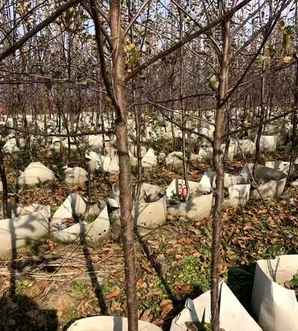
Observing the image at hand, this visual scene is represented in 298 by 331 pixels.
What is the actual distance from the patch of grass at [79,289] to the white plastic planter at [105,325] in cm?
79

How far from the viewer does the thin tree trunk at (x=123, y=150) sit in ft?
3.68

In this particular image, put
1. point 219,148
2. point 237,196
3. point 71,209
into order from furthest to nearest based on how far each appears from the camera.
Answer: point 237,196
point 71,209
point 219,148

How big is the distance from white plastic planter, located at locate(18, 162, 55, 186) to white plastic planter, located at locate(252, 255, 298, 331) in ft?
12.3

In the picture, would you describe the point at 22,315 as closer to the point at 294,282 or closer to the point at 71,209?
the point at 71,209

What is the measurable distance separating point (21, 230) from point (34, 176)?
2.00 metres

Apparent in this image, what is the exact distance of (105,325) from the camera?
7.23 ft

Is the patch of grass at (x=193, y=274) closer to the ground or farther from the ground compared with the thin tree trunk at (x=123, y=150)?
closer to the ground

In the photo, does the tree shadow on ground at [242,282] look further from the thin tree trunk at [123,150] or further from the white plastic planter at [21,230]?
the white plastic planter at [21,230]

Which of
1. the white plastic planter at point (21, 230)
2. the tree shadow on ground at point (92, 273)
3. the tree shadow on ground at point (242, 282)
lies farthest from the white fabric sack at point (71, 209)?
the tree shadow on ground at point (242, 282)

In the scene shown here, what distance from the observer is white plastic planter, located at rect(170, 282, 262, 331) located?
233 centimetres

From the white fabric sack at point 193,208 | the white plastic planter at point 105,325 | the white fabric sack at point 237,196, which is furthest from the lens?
the white fabric sack at point 237,196

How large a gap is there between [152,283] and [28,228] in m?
1.38

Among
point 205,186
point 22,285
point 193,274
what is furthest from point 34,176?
point 193,274

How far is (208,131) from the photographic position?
8.50 m
